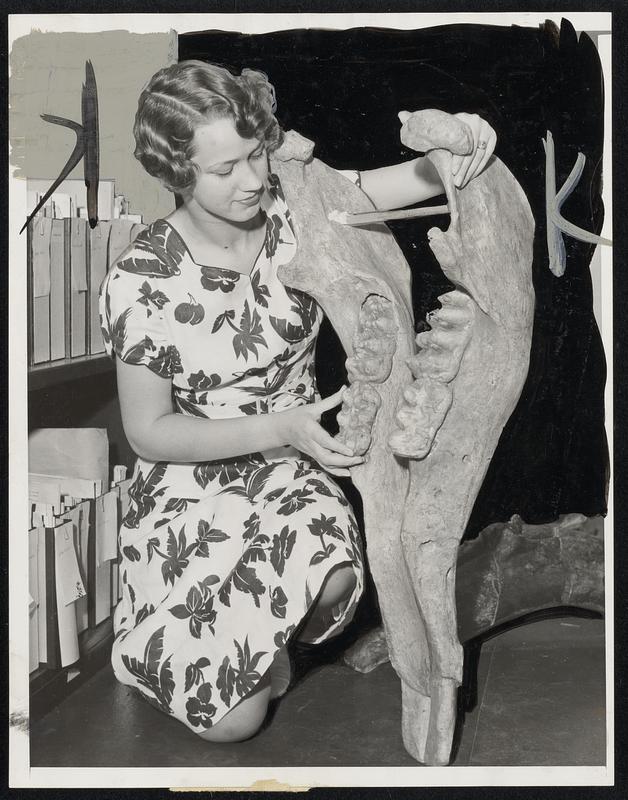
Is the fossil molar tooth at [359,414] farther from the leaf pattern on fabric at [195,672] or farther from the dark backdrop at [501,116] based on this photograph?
the leaf pattern on fabric at [195,672]

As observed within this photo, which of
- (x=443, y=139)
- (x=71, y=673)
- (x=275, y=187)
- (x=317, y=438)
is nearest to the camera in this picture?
(x=443, y=139)

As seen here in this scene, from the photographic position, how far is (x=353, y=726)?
1.63 meters

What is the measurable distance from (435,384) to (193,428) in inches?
14.6

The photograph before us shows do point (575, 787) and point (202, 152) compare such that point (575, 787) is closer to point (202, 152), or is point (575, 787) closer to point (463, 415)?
point (463, 415)

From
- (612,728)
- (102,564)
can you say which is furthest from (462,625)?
(102,564)

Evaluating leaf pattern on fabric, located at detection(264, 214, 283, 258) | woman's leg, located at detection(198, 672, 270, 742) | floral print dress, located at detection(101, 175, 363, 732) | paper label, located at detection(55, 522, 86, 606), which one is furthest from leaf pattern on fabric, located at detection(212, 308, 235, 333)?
woman's leg, located at detection(198, 672, 270, 742)

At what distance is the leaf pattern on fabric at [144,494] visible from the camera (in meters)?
1.62

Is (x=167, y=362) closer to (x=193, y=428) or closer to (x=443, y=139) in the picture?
(x=193, y=428)

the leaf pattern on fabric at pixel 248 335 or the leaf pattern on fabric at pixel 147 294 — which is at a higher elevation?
the leaf pattern on fabric at pixel 147 294

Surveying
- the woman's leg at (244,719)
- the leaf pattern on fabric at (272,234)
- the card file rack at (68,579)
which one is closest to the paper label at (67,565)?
the card file rack at (68,579)

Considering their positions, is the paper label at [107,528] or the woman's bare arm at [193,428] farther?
the paper label at [107,528]

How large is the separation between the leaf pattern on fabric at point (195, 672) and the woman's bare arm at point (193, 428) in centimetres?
30

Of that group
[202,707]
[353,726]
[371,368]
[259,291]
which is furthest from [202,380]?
[353,726]

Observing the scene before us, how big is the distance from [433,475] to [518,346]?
8.6 inches
